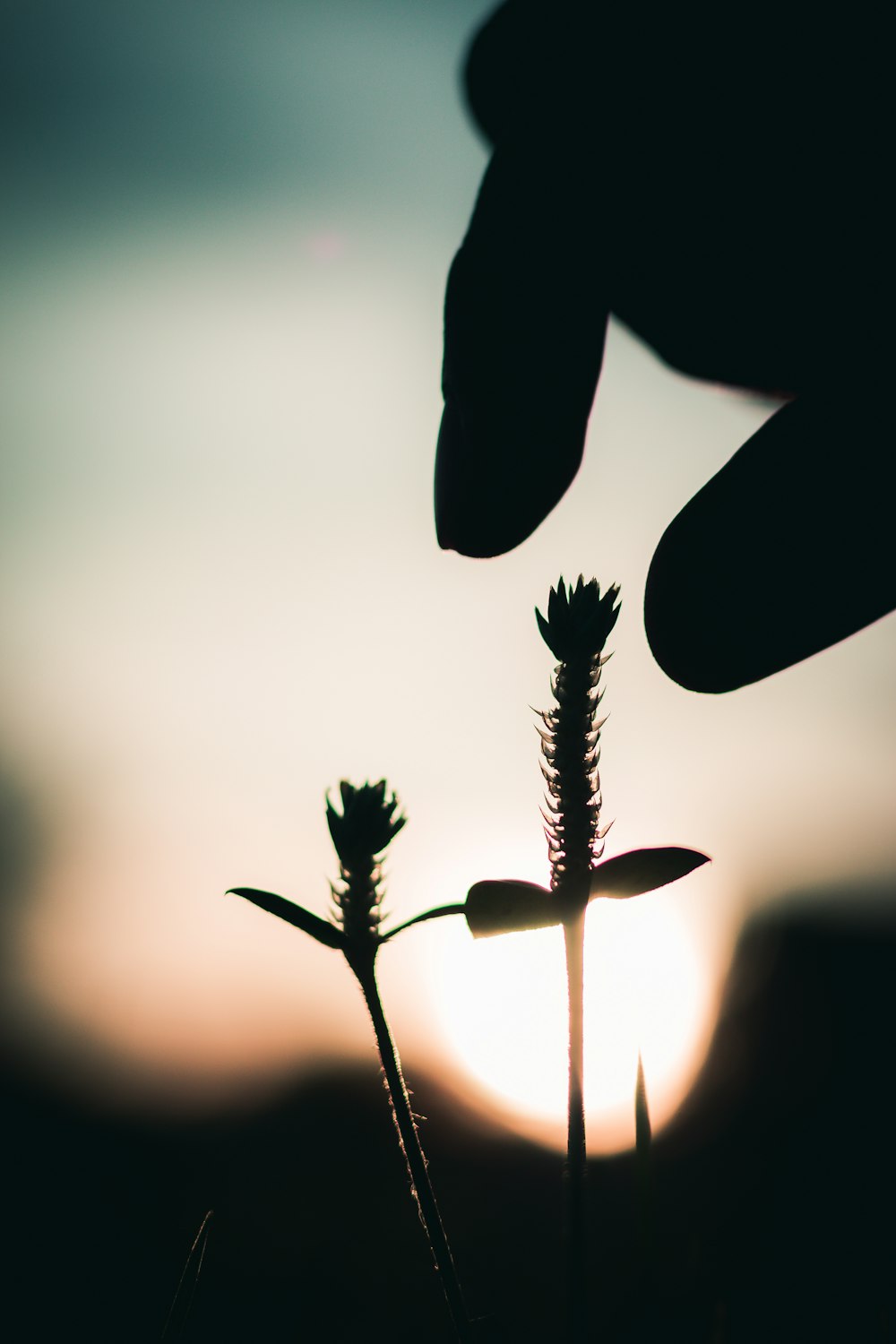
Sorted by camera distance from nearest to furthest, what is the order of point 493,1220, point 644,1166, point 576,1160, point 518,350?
point 576,1160 → point 644,1166 → point 518,350 → point 493,1220

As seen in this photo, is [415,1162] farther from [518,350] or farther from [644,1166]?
[518,350]

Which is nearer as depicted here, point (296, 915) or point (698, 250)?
point (296, 915)

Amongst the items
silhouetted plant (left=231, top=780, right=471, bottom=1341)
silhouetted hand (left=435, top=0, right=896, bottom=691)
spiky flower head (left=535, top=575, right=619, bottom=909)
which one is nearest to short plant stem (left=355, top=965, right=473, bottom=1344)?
silhouetted plant (left=231, top=780, right=471, bottom=1341)

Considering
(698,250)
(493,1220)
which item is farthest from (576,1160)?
(493,1220)

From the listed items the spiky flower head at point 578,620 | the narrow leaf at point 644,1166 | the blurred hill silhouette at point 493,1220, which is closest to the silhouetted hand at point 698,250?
the spiky flower head at point 578,620

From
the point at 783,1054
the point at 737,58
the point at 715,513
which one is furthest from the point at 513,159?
the point at 783,1054

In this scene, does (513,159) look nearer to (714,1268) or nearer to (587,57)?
(587,57)

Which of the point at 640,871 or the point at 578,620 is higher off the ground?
the point at 578,620
